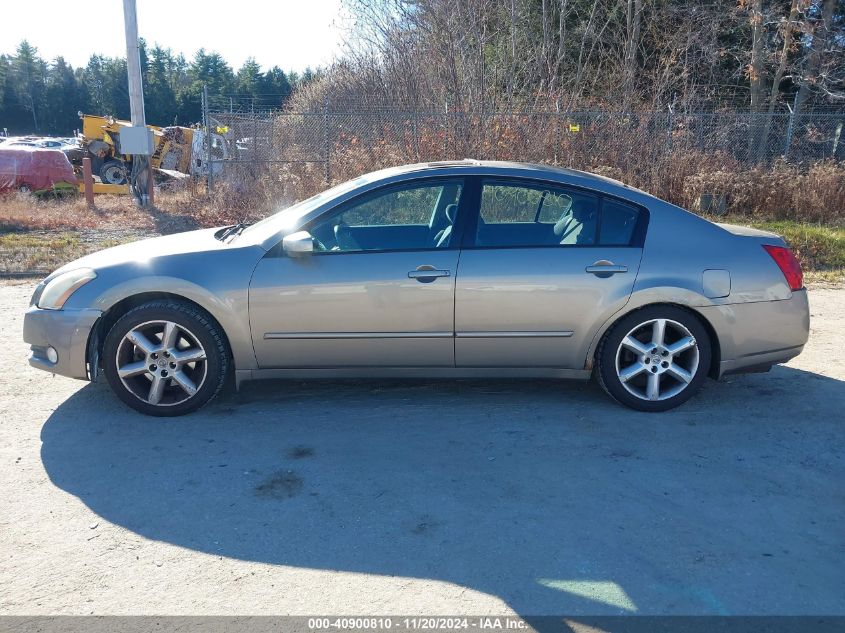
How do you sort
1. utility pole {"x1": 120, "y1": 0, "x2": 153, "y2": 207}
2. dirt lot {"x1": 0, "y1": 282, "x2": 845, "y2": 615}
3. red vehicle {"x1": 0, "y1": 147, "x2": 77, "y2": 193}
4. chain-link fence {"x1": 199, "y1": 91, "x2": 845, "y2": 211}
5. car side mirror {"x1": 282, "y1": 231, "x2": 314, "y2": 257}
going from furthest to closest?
red vehicle {"x1": 0, "y1": 147, "x2": 77, "y2": 193}, utility pole {"x1": 120, "y1": 0, "x2": 153, "y2": 207}, chain-link fence {"x1": 199, "y1": 91, "x2": 845, "y2": 211}, car side mirror {"x1": 282, "y1": 231, "x2": 314, "y2": 257}, dirt lot {"x1": 0, "y1": 282, "x2": 845, "y2": 615}

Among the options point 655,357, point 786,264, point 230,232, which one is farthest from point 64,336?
point 786,264

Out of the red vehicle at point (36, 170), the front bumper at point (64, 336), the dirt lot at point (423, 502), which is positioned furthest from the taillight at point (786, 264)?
the red vehicle at point (36, 170)

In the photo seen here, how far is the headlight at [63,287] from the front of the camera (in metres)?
4.72

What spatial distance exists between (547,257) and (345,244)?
1.31m

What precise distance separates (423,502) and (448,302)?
1.40 meters

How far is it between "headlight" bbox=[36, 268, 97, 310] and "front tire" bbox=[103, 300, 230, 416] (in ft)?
1.16

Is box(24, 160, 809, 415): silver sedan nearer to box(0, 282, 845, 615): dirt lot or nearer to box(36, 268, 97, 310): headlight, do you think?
box(36, 268, 97, 310): headlight

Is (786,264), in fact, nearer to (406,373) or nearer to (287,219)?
(406,373)

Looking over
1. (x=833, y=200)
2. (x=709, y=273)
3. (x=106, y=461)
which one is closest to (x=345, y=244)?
(x=106, y=461)

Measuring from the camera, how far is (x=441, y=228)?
16.1 ft

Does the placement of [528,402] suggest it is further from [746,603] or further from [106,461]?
[106,461]

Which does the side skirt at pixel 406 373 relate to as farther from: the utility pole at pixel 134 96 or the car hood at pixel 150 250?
the utility pole at pixel 134 96

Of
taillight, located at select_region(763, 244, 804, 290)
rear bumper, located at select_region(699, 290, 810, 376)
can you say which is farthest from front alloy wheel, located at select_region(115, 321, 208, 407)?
taillight, located at select_region(763, 244, 804, 290)

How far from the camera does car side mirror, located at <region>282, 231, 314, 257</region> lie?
4598 mm
